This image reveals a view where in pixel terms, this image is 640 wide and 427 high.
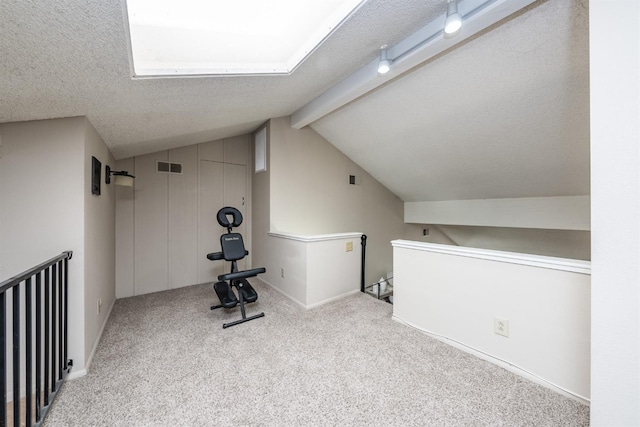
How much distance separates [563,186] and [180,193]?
4.96 metres

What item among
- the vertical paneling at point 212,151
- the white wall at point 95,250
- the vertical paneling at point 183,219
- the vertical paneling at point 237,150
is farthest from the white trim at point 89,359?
the vertical paneling at point 237,150

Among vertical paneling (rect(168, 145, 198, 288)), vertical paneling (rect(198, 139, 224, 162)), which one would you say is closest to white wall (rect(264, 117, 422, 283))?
vertical paneling (rect(198, 139, 224, 162))

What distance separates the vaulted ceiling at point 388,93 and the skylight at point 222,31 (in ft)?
0.34

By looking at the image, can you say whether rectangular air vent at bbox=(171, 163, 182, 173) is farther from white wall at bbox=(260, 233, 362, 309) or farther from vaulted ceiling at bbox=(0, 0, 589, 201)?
white wall at bbox=(260, 233, 362, 309)

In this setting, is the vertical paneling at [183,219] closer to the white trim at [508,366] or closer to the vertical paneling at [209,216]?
the vertical paneling at [209,216]

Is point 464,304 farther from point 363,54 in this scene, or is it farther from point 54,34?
point 54,34

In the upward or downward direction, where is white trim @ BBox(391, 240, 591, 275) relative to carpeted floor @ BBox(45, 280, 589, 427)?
upward

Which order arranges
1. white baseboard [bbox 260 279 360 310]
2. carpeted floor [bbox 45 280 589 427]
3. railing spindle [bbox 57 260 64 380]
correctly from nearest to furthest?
carpeted floor [bbox 45 280 589 427], railing spindle [bbox 57 260 64 380], white baseboard [bbox 260 279 360 310]

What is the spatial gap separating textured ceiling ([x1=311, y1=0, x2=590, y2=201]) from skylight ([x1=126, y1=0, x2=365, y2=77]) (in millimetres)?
1100

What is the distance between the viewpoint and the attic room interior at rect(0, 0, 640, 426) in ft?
3.55

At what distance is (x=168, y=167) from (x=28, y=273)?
2.57 m

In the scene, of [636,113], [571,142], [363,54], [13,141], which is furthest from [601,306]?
[13,141]

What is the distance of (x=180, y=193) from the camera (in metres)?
3.55

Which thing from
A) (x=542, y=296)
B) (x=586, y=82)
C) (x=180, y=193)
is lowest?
(x=542, y=296)
